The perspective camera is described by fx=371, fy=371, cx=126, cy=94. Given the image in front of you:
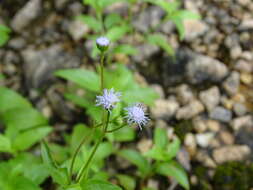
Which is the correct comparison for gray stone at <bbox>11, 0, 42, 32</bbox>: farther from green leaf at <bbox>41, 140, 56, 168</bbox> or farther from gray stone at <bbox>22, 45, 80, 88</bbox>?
green leaf at <bbox>41, 140, 56, 168</bbox>

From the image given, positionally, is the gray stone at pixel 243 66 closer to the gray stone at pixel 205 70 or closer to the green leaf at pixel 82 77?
the gray stone at pixel 205 70

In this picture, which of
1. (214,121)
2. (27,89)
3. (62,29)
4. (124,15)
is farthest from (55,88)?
(214,121)

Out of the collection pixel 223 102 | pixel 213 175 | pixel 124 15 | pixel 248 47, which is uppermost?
pixel 124 15

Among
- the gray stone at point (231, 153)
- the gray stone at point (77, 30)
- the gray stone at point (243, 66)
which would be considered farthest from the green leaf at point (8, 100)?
the gray stone at point (243, 66)

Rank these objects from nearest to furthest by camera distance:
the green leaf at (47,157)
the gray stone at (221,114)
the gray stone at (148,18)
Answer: the green leaf at (47,157)
the gray stone at (221,114)
the gray stone at (148,18)

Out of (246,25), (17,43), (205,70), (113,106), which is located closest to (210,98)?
(205,70)

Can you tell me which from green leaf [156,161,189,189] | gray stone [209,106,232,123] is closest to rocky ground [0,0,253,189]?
gray stone [209,106,232,123]

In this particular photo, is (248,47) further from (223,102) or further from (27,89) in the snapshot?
(27,89)
